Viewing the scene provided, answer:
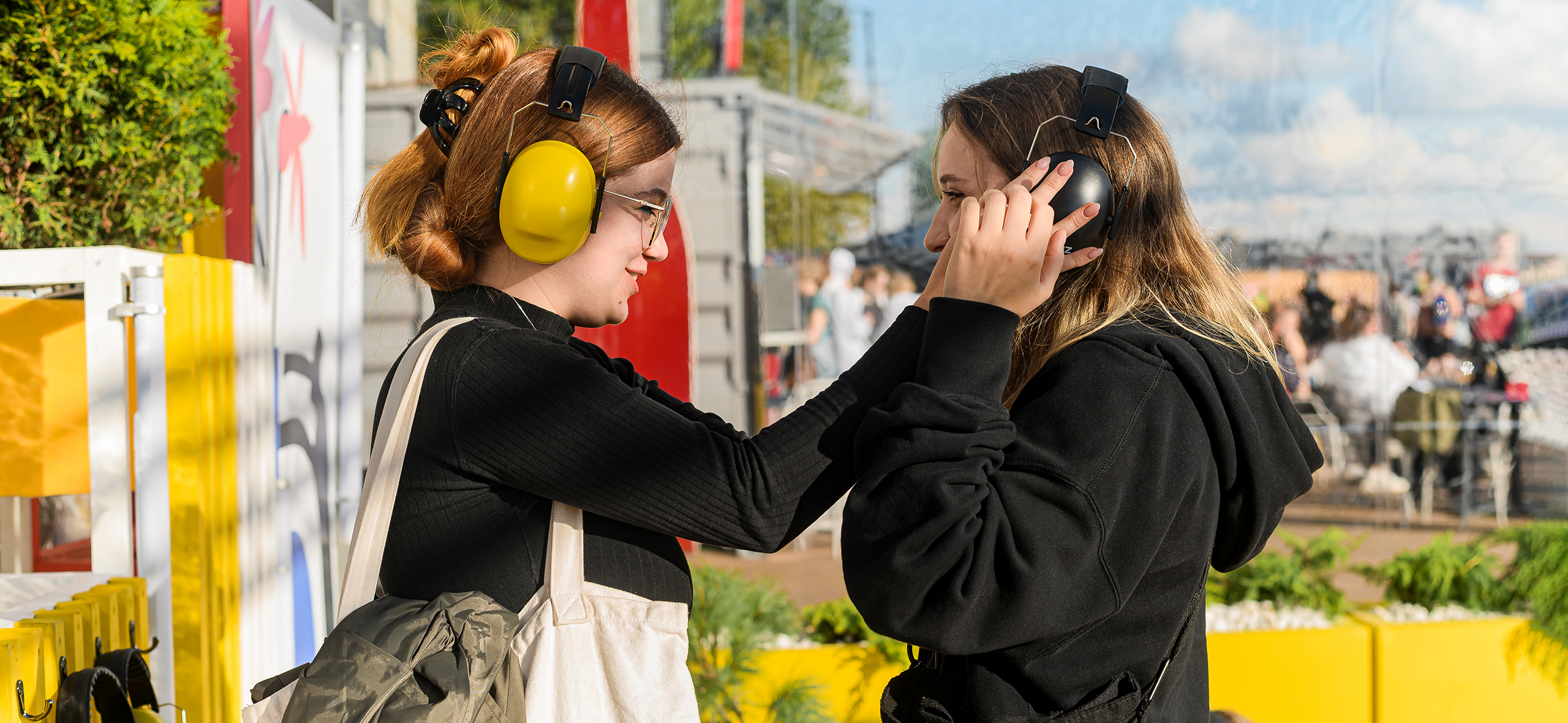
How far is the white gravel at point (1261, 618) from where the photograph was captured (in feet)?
12.5

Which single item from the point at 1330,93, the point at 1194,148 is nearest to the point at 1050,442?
the point at 1194,148

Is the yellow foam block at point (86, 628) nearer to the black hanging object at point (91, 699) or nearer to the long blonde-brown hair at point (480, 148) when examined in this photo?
the black hanging object at point (91, 699)

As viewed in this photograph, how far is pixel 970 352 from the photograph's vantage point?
47.4 inches

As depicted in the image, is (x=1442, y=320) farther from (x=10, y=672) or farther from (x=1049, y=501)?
(x=10, y=672)

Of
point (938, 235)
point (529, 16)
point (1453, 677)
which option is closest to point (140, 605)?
point (938, 235)

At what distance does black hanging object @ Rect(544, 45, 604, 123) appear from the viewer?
4.61ft

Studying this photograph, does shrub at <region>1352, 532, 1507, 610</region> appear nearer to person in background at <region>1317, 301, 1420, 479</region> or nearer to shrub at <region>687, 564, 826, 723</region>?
shrub at <region>687, 564, 826, 723</region>

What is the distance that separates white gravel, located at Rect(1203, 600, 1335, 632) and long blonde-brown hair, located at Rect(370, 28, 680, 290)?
314cm

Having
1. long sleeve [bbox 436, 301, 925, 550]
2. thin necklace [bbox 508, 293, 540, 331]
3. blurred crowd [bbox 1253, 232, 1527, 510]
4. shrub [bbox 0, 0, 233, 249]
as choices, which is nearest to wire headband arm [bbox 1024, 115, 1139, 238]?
long sleeve [bbox 436, 301, 925, 550]

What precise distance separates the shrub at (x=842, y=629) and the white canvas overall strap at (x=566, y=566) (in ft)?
7.80

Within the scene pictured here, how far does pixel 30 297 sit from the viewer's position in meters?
2.05

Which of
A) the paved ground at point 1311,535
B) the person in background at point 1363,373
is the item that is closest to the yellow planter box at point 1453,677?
the paved ground at point 1311,535

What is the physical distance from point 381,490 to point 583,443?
0.93ft

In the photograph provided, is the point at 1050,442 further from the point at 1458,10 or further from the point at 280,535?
the point at 1458,10
